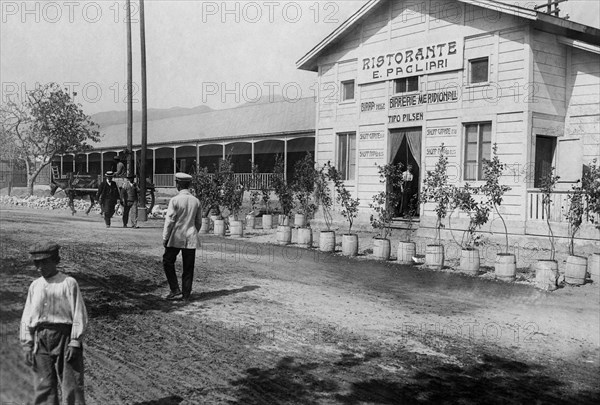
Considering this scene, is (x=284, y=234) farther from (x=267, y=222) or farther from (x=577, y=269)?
(x=577, y=269)

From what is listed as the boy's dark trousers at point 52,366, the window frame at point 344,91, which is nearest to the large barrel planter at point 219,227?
the window frame at point 344,91

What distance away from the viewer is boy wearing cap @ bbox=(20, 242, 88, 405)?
3699 mm

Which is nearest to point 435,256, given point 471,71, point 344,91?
point 471,71

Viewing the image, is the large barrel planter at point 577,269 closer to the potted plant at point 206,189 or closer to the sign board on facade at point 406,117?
the sign board on facade at point 406,117

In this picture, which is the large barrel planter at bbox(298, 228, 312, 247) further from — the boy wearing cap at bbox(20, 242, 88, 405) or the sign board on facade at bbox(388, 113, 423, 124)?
the boy wearing cap at bbox(20, 242, 88, 405)

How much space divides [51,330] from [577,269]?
9625 millimetres

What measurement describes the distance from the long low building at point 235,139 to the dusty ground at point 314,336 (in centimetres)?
1474

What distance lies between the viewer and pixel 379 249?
12820mm

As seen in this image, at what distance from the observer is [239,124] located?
33000 millimetres

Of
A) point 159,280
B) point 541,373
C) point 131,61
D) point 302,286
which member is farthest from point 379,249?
point 131,61

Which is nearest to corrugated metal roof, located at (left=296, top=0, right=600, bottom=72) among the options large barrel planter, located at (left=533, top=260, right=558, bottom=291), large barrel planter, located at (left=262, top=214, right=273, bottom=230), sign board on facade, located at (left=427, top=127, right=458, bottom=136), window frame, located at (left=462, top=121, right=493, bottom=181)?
window frame, located at (left=462, top=121, right=493, bottom=181)

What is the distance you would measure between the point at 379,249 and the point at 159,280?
574 cm

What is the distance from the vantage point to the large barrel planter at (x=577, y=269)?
10117mm

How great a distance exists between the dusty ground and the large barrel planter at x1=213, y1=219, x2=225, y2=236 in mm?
5684
